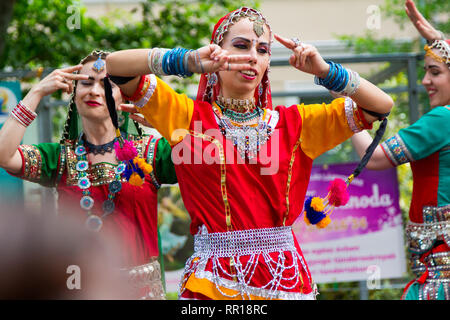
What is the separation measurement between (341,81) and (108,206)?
1.43 m

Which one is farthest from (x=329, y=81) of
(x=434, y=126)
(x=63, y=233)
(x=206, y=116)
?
(x=63, y=233)

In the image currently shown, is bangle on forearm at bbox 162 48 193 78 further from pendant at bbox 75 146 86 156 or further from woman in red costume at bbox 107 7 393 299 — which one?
pendant at bbox 75 146 86 156

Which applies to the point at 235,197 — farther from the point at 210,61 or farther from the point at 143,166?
the point at 143,166

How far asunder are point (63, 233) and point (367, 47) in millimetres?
8131

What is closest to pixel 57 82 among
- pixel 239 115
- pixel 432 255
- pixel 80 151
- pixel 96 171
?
pixel 80 151

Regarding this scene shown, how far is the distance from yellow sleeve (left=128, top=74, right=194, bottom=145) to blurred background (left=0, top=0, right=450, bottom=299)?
539mm

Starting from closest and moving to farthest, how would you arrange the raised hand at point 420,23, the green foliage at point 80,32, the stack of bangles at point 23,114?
the stack of bangles at point 23,114
the raised hand at point 420,23
the green foliage at point 80,32

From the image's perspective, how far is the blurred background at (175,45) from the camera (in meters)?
4.89

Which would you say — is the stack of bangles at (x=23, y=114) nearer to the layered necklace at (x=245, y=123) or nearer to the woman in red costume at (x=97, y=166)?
the woman in red costume at (x=97, y=166)

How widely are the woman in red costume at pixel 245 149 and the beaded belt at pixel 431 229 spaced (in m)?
0.95

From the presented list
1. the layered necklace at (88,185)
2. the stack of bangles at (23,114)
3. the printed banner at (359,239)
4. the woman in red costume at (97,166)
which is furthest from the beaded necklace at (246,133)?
the printed banner at (359,239)

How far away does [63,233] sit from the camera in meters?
1.05

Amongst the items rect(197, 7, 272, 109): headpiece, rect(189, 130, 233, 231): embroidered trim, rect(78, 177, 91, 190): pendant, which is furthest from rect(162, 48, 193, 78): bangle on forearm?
rect(78, 177, 91, 190): pendant

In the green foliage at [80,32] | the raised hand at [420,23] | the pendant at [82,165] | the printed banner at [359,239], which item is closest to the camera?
the pendant at [82,165]
